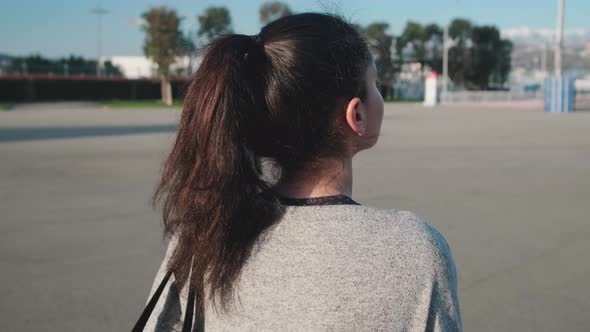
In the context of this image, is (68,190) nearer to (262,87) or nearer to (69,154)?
(69,154)

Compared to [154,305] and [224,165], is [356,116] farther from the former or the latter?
[154,305]

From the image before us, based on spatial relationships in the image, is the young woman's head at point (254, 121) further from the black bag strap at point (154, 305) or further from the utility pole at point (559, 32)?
the utility pole at point (559, 32)

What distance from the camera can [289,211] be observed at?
1138 millimetres

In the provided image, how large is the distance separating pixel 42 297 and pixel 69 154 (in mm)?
8046

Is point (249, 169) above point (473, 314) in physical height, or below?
above

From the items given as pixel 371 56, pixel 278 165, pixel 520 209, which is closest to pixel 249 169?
pixel 278 165

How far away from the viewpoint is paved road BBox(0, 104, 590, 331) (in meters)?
3.74

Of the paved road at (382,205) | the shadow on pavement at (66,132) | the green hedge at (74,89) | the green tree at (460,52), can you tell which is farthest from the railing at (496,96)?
the paved road at (382,205)

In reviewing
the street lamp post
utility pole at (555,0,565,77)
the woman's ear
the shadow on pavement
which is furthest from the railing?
the woman's ear

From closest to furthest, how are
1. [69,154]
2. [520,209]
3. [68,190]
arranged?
1. [520,209]
2. [68,190]
3. [69,154]

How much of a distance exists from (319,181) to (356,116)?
0.45 feet

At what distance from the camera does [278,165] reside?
1246 millimetres

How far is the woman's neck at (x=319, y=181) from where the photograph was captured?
120cm

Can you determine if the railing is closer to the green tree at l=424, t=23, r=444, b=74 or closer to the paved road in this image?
the green tree at l=424, t=23, r=444, b=74
